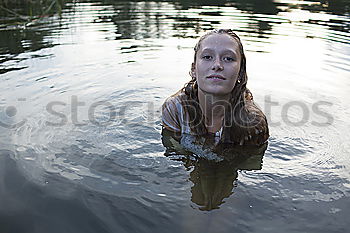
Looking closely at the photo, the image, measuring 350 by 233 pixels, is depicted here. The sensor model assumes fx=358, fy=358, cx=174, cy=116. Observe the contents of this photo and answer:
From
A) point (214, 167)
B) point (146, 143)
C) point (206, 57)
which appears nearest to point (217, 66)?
point (206, 57)

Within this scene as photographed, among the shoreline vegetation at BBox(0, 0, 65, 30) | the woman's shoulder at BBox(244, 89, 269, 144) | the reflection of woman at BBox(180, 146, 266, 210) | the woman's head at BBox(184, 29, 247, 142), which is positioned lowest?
the reflection of woman at BBox(180, 146, 266, 210)

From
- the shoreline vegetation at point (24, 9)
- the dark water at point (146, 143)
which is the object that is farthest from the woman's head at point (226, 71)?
the shoreline vegetation at point (24, 9)

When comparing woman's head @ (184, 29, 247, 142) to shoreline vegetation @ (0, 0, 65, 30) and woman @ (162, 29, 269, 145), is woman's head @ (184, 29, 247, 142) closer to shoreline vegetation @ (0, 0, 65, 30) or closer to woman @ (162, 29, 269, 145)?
woman @ (162, 29, 269, 145)

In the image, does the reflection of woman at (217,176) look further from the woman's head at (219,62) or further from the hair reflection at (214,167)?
the woman's head at (219,62)

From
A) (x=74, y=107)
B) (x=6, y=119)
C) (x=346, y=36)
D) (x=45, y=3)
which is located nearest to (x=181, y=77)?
(x=74, y=107)

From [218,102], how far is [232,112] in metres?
0.19

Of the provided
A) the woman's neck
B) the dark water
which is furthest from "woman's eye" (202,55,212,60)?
the dark water

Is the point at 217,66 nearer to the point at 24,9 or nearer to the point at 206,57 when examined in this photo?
the point at 206,57

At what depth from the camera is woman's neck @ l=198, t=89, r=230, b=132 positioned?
11.7ft

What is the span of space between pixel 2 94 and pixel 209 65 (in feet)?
10.3

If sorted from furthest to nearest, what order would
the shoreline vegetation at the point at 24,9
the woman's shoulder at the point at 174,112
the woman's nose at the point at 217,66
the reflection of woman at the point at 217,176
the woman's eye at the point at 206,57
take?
the shoreline vegetation at the point at 24,9 < the woman's shoulder at the point at 174,112 < the woman's eye at the point at 206,57 < the woman's nose at the point at 217,66 < the reflection of woman at the point at 217,176

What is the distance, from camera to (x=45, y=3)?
1196cm

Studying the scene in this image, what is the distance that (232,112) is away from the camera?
3.52 metres

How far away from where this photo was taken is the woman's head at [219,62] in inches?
129
